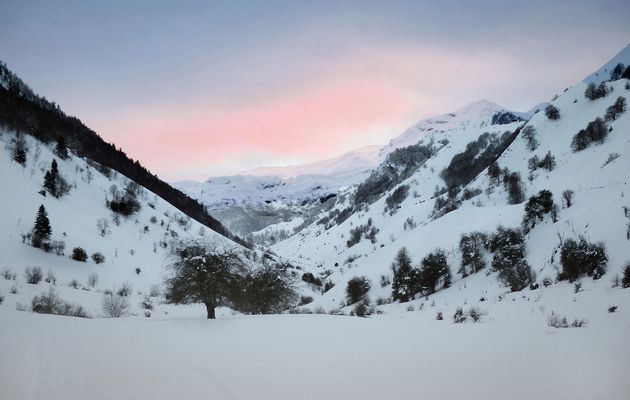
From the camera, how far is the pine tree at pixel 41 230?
2571 centimetres

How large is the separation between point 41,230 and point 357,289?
2945 centimetres

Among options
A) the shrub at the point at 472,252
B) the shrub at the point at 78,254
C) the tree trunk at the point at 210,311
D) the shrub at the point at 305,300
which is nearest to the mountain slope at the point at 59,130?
the shrub at the point at 78,254

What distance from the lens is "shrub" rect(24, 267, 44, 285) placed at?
760 inches

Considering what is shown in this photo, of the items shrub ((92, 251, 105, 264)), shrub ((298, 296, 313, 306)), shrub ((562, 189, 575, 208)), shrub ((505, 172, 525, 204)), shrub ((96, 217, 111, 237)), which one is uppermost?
shrub ((505, 172, 525, 204))

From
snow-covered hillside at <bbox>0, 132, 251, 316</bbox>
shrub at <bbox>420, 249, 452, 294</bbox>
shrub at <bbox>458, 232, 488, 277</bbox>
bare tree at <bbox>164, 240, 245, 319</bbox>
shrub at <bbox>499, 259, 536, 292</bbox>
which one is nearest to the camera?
bare tree at <bbox>164, 240, 245, 319</bbox>

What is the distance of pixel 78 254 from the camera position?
27609 mm

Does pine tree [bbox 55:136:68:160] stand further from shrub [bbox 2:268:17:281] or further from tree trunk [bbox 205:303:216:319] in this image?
tree trunk [bbox 205:303:216:319]

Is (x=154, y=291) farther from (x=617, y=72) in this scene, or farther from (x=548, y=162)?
(x=617, y=72)

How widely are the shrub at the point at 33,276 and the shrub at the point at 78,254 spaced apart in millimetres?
5993

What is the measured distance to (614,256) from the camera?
56.3 feet

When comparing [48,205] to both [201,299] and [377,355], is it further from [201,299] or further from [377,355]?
[377,355]

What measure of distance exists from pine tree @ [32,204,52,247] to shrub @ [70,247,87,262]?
2155mm

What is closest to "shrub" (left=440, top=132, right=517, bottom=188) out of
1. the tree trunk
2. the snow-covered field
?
the tree trunk

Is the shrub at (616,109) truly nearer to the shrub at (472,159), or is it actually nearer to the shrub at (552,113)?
the shrub at (552,113)
